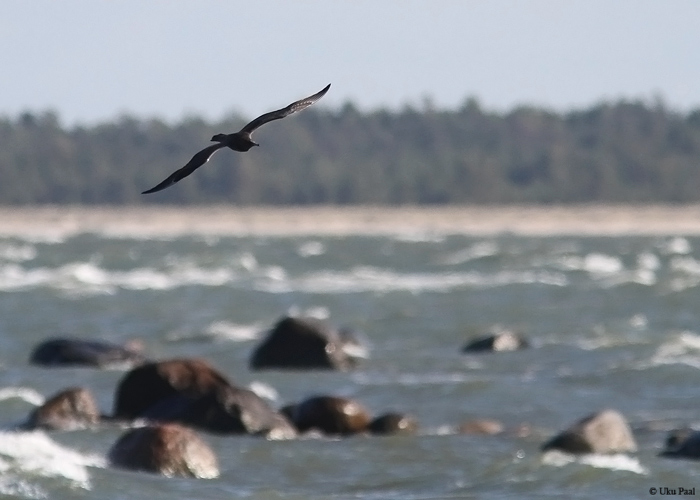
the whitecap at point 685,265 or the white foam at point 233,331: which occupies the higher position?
the white foam at point 233,331

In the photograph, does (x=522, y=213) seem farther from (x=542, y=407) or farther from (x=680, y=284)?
(x=542, y=407)

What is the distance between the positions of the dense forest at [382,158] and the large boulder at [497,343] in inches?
3814

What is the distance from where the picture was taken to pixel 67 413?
1911cm

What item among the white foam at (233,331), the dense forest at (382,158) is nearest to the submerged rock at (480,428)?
the white foam at (233,331)

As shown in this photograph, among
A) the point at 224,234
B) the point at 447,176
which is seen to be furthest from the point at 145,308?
the point at 447,176

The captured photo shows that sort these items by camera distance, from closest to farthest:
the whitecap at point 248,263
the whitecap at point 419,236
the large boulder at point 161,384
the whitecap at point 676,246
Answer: the large boulder at point 161,384 → the whitecap at point 248,263 → the whitecap at point 676,246 → the whitecap at point 419,236

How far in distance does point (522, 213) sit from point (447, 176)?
1691cm

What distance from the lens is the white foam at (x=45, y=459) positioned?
52.1ft

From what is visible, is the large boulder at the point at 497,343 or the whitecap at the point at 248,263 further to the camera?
the whitecap at the point at 248,263

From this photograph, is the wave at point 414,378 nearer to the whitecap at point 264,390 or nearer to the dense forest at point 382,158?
the whitecap at point 264,390

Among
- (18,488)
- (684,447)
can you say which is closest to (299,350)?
(684,447)

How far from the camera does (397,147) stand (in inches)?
6029

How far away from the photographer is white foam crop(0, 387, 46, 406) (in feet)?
69.4

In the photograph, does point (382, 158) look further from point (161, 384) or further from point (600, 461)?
point (600, 461)
